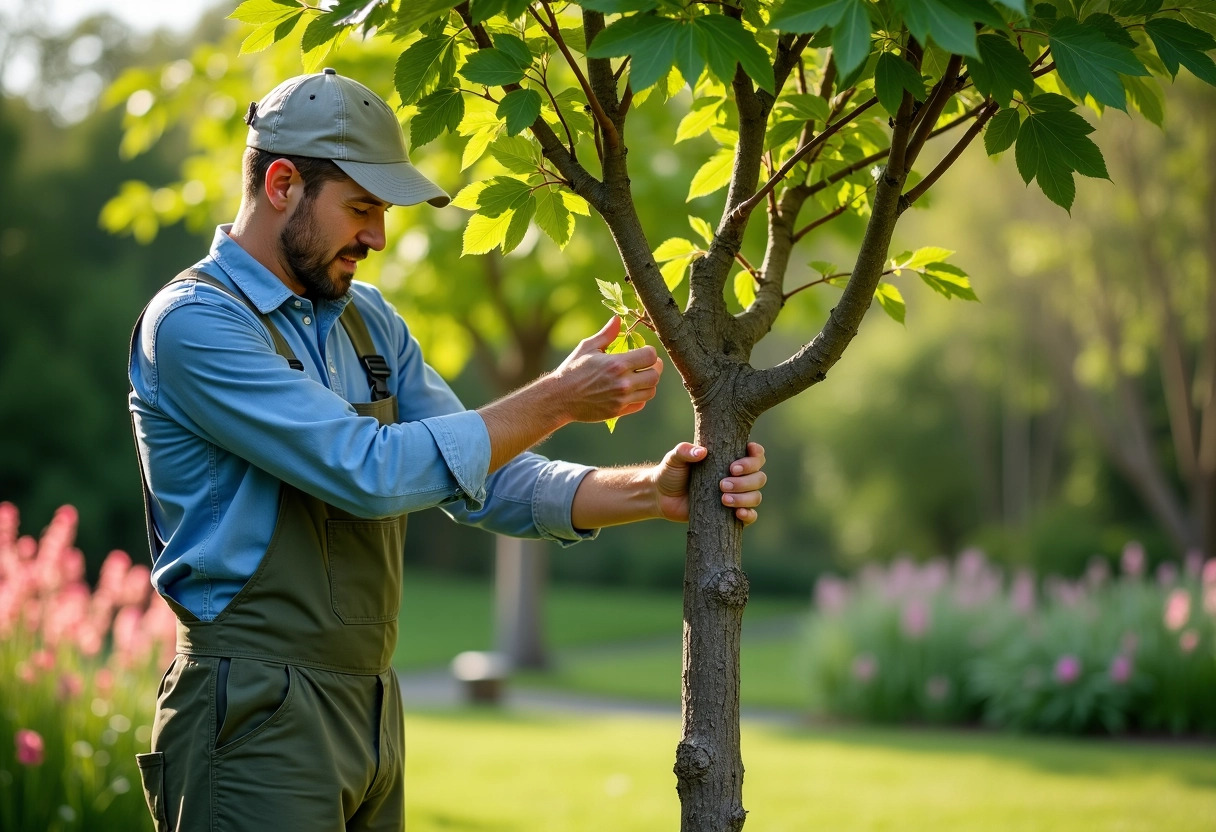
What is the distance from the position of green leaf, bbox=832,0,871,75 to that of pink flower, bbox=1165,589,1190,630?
22.5 feet

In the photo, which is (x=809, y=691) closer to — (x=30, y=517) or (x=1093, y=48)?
(x=1093, y=48)

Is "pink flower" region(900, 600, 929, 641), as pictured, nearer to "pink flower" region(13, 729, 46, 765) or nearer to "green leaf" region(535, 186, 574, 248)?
"pink flower" region(13, 729, 46, 765)

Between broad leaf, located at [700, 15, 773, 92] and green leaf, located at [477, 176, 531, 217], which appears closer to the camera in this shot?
broad leaf, located at [700, 15, 773, 92]

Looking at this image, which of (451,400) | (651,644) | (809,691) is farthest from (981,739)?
(651,644)

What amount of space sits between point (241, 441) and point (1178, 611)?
266 inches

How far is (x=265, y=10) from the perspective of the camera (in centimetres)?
209

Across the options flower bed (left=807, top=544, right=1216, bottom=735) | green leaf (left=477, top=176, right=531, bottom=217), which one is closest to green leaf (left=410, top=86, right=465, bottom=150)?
green leaf (left=477, top=176, right=531, bottom=217)

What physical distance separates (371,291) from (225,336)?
644 mm

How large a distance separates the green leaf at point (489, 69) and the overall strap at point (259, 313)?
2.15ft

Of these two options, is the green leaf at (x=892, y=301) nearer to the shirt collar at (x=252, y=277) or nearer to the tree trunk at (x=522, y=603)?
the shirt collar at (x=252, y=277)

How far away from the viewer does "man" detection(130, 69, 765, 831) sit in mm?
2086

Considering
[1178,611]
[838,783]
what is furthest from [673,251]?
[1178,611]

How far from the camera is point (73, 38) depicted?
24219 millimetres

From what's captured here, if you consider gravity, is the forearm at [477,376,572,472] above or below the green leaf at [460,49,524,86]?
below
